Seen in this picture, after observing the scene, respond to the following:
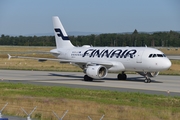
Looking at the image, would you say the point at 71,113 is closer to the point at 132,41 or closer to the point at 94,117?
the point at 94,117

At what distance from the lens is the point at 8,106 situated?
81.4ft

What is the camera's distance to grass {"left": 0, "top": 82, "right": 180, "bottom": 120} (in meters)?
21.5

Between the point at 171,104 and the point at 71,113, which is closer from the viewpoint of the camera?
the point at 71,113

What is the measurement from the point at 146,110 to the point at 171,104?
421 cm

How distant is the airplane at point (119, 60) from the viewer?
1647 inches

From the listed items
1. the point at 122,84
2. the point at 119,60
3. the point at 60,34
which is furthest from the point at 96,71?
the point at 60,34

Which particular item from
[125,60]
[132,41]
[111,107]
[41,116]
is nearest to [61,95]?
[111,107]

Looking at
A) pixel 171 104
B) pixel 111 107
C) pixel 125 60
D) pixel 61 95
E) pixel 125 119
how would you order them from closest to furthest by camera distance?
pixel 125 119, pixel 111 107, pixel 171 104, pixel 61 95, pixel 125 60

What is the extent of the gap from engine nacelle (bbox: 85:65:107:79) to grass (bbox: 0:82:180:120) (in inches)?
369

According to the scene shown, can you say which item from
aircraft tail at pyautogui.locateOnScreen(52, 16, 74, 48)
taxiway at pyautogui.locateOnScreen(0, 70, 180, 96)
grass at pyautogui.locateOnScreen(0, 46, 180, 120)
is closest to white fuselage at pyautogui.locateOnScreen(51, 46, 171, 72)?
taxiway at pyautogui.locateOnScreen(0, 70, 180, 96)

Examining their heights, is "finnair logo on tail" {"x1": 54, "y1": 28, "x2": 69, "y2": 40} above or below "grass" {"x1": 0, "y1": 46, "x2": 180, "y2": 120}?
above

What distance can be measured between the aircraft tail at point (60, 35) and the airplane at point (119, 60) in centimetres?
166

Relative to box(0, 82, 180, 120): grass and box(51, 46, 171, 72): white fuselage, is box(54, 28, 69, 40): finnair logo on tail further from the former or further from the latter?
box(0, 82, 180, 120): grass

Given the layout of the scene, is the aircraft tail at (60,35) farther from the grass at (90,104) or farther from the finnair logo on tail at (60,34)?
the grass at (90,104)
